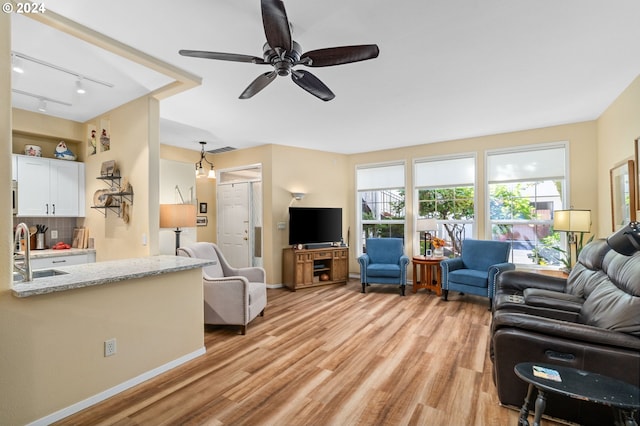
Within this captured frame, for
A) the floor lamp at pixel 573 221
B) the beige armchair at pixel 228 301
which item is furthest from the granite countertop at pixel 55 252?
the floor lamp at pixel 573 221

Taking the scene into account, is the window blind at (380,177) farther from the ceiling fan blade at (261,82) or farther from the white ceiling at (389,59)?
the ceiling fan blade at (261,82)

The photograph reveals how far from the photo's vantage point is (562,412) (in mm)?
1794

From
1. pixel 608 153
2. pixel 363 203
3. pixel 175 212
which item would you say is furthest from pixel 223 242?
pixel 608 153

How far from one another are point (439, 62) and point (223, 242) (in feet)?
16.6

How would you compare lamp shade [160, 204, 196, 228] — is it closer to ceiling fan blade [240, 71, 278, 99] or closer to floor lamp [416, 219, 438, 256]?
ceiling fan blade [240, 71, 278, 99]

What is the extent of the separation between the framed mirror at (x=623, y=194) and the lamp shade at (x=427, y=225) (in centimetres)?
211

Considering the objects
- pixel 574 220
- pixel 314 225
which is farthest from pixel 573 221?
pixel 314 225

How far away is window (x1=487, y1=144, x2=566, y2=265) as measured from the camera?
4.49 metres

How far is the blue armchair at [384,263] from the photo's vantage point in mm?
4906

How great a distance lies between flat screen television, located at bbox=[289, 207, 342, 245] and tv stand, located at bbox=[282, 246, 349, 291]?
0.66 ft

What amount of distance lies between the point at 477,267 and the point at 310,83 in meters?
3.85

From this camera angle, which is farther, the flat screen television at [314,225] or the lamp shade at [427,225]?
the flat screen television at [314,225]

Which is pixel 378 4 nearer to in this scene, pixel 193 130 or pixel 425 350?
pixel 425 350

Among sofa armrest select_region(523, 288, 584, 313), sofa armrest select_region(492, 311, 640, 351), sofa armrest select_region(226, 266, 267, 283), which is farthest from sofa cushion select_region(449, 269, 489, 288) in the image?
sofa armrest select_region(226, 266, 267, 283)
